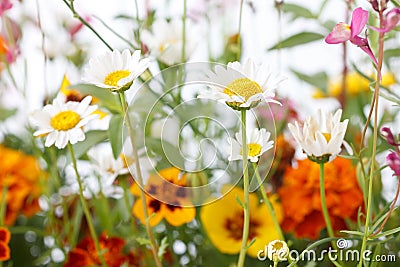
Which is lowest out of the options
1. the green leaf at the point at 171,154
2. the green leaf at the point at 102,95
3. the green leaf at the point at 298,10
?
the green leaf at the point at 171,154

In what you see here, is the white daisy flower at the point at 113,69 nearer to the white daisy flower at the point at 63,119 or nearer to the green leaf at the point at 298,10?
the white daisy flower at the point at 63,119

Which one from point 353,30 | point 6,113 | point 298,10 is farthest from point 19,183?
point 353,30

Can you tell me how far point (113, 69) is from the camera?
0.34 m

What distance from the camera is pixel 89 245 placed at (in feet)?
1.55

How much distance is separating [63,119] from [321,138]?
136mm

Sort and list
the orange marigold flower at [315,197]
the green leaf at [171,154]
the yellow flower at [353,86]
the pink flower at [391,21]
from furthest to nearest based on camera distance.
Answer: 1. the yellow flower at [353,86]
2. the orange marigold flower at [315,197]
3. the green leaf at [171,154]
4. the pink flower at [391,21]

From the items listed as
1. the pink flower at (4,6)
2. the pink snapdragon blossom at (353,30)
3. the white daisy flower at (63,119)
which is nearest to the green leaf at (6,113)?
the pink flower at (4,6)

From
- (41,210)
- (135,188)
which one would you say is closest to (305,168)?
(135,188)

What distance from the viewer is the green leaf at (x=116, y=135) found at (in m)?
0.39

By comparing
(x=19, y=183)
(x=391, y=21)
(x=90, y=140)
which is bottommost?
A: (x=19, y=183)

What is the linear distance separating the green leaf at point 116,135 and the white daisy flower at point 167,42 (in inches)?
2.9

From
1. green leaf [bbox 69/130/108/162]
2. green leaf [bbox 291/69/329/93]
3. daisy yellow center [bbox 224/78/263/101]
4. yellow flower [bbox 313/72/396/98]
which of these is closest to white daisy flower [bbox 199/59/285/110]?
daisy yellow center [bbox 224/78/263/101]

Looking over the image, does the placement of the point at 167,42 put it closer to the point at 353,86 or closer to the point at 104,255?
the point at 104,255

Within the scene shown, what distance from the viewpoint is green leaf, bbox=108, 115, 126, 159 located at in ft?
1.28
